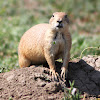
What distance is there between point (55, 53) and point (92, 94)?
1.11 metres

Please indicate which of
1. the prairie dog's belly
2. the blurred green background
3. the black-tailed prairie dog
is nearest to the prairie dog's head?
the black-tailed prairie dog

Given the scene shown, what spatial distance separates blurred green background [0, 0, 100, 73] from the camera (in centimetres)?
860

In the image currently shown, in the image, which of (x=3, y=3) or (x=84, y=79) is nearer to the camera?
(x=84, y=79)

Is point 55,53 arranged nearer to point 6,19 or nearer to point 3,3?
point 6,19

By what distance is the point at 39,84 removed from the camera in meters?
4.48

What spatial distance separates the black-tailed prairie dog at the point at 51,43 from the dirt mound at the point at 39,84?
0.91ft

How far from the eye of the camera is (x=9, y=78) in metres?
4.68

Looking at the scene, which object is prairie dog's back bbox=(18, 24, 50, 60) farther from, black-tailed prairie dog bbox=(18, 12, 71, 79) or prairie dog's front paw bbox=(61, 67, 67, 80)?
prairie dog's front paw bbox=(61, 67, 67, 80)

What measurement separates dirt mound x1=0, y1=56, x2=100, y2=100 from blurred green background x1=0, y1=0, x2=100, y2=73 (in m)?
2.22

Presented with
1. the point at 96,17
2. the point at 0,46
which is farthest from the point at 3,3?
the point at 96,17

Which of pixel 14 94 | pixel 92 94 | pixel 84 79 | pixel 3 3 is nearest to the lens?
pixel 14 94

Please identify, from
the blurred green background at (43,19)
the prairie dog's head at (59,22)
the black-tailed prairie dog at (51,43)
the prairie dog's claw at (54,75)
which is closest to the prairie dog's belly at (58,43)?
the black-tailed prairie dog at (51,43)

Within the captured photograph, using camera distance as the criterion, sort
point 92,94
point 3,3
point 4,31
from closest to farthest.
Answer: point 92,94
point 4,31
point 3,3

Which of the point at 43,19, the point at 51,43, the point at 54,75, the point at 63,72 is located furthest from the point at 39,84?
the point at 43,19
